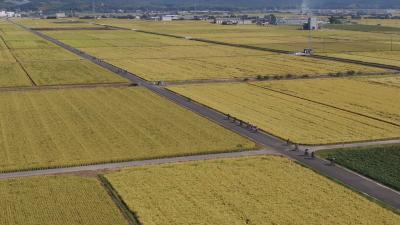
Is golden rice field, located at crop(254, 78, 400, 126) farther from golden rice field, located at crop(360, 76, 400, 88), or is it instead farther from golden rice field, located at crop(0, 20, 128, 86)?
golden rice field, located at crop(0, 20, 128, 86)

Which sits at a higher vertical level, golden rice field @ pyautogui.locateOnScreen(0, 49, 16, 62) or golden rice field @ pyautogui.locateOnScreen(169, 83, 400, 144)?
golden rice field @ pyautogui.locateOnScreen(0, 49, 16, 62)

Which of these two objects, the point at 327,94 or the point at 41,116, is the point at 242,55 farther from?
the point at 41,116

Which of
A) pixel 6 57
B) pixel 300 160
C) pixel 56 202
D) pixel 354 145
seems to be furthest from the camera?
pixel 6 57

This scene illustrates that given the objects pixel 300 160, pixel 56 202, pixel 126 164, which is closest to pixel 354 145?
pixel 300 160

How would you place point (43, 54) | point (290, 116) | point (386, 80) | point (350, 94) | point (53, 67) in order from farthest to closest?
point (43, 54) → point (53, 67) → point (386, 80) → point (350, 94) → point (290, 116)

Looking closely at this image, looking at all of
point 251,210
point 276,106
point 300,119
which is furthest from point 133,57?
point 251,210

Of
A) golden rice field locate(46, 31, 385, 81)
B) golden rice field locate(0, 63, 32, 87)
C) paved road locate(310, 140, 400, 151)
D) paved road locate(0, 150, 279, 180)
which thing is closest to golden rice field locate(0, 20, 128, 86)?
golden rice field locate(0, 63, 32, 87)

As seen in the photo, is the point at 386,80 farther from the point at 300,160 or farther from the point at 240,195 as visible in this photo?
the point at 240,195

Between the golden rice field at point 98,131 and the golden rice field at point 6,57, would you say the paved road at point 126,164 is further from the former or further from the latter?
the golden rice field at point 6,57
